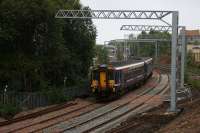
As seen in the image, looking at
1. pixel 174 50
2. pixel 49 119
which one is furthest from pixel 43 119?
pixel 174 50

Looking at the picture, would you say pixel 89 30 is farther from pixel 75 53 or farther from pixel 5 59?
pixel 5 59

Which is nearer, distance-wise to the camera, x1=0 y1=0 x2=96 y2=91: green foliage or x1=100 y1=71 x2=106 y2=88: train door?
x1=0 y1=0 x2=96 y2=91: green foliage

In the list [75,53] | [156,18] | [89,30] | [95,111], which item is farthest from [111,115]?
[89,30]

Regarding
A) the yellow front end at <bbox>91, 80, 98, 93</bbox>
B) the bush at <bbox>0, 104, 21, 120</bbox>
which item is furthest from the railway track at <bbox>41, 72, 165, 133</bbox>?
the bush at <bbox>0, 104, 21, 120</bbox>

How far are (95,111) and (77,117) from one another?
341cm

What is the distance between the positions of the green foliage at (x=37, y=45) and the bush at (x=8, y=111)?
4440 millimetres

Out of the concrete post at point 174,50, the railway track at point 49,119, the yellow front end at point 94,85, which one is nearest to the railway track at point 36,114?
the railway track at point 49,119

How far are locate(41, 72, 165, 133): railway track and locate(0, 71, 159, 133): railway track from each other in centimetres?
52

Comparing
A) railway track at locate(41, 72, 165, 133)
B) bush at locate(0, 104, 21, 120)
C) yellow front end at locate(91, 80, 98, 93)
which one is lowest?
railway track at locate(41, 72, 165, 133)

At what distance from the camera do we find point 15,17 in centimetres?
3853

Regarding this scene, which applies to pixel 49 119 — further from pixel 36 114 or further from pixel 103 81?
pixel 103 81

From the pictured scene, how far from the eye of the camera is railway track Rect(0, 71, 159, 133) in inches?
1086

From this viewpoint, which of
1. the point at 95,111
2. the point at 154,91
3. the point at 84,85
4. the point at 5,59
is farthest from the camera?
the point at 154,91

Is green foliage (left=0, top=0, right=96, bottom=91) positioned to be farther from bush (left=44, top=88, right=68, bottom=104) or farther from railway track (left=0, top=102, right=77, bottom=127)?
railway track (left=0, top=102, right=77, bottom=127)
